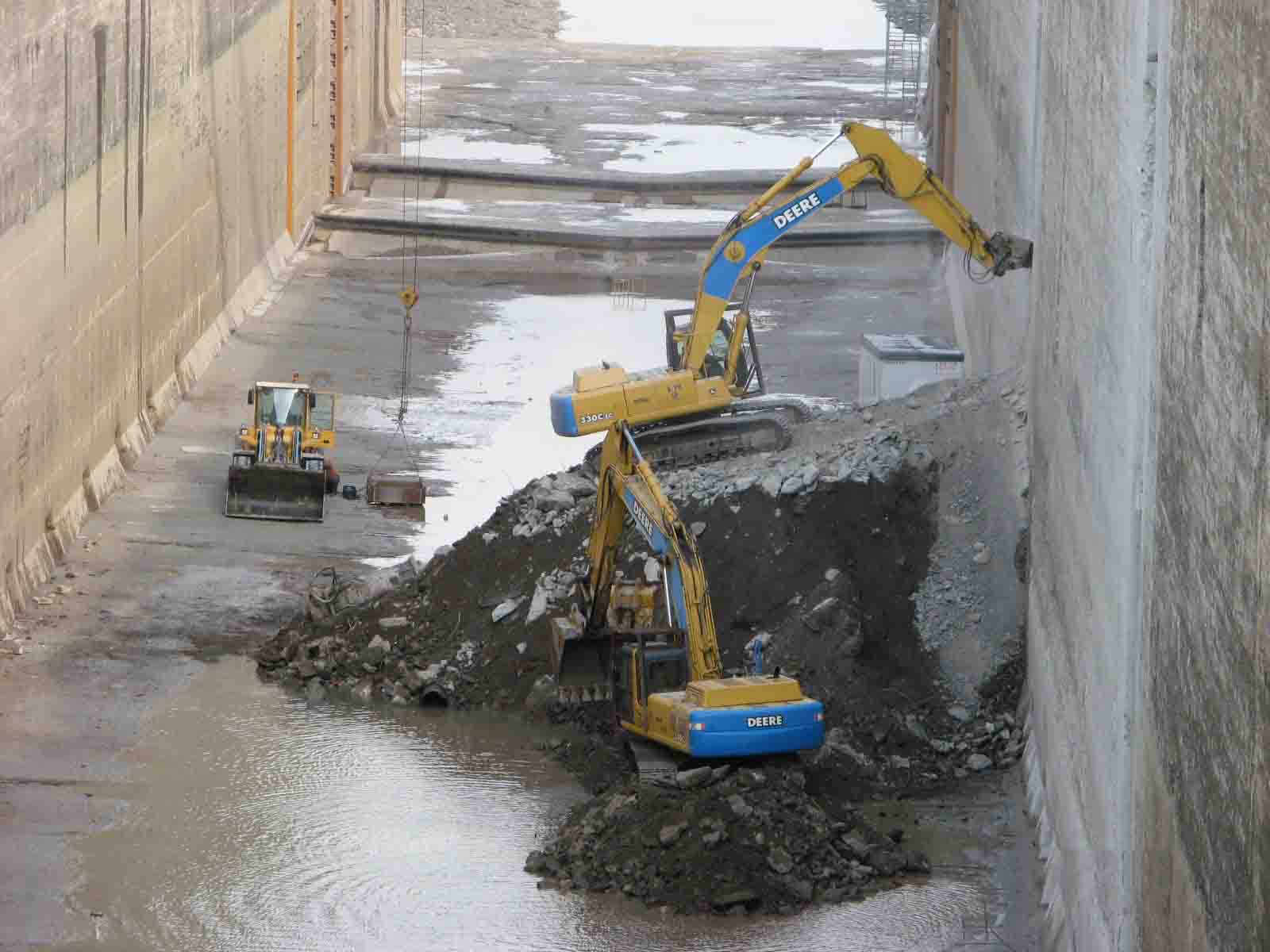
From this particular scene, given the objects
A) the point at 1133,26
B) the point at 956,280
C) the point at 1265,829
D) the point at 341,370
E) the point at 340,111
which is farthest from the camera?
the point at 340,111

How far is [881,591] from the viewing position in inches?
766

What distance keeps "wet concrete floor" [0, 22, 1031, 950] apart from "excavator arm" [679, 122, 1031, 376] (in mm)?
4708

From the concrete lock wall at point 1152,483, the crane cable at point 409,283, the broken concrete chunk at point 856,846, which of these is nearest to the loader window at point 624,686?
the broken concrete chunk at point 856,846

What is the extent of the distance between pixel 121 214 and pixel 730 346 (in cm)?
821

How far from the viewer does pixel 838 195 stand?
21.0 m

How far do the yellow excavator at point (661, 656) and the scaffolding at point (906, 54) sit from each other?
32.8 m

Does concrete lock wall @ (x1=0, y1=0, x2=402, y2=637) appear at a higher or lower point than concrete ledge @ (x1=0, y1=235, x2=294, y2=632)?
higher

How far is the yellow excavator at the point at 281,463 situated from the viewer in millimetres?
25109

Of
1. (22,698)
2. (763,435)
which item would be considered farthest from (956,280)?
(22,698)

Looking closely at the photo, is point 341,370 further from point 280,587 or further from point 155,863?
point 155,863

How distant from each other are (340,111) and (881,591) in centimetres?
2605

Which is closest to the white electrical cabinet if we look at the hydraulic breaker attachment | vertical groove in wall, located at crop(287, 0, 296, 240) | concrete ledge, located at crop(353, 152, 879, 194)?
the hydraulic breaker attachment

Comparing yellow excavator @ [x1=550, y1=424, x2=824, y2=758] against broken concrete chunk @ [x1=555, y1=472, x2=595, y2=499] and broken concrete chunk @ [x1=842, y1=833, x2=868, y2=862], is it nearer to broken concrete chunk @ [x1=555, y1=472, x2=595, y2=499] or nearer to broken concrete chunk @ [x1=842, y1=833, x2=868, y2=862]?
broken concrete chunk @ [x1=842, y1=833, x2=868, y2=862]

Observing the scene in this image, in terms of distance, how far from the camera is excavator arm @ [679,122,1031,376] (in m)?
20.6
